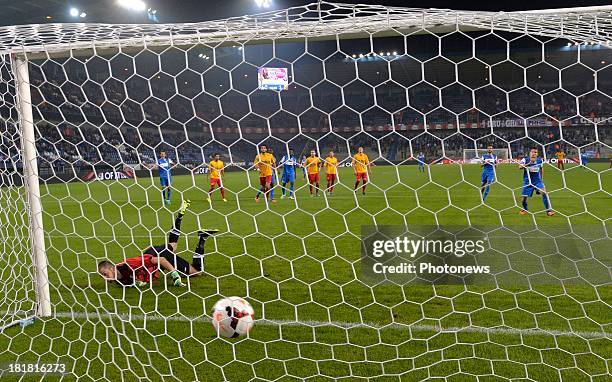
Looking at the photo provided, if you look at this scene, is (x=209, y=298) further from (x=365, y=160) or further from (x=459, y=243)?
(x=365, y=160)

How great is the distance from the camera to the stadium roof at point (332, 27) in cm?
256

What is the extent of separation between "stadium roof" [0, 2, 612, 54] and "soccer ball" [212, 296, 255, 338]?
1.66 m

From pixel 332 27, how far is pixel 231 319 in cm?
190

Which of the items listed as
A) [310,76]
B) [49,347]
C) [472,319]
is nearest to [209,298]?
[49,347]

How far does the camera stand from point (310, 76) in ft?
104

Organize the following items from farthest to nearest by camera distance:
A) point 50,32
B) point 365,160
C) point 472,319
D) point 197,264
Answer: point 365,160 → point 197,264 → point 472,319 → point 50,32

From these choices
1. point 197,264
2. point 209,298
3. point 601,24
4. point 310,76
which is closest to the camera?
point 601,24

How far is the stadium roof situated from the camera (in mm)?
2561

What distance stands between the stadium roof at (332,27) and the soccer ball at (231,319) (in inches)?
65.4

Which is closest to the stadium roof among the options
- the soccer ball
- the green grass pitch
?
the green grass pitch

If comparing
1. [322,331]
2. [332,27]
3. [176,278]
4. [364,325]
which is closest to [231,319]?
[322,331]

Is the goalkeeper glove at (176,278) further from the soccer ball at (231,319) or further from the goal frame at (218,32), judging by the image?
the soccer ball at (231,319)

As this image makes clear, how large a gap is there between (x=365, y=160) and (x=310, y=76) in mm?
20194

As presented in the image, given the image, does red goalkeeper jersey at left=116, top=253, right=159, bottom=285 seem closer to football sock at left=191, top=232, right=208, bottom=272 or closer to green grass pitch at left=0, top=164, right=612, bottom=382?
green grass pitch at left=0, top=164, right=612, bottom=382
